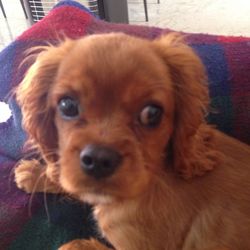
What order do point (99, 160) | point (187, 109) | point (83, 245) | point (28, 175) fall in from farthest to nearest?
1. point (28, 175)
2. point (83, 245)
3. point (187, 109)
4. point (99, 160)

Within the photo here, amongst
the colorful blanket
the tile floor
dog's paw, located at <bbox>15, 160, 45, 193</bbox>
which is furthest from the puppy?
the tile floor

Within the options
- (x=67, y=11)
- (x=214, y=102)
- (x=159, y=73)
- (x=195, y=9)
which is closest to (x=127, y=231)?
(x=159, y=73)

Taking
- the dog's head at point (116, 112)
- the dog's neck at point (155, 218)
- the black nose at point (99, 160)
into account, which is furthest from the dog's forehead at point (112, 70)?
the dog's neck at point (155, 218)

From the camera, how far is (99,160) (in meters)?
1.00

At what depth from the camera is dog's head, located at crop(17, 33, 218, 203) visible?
1.05 metres

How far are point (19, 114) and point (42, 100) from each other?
391 millimetres

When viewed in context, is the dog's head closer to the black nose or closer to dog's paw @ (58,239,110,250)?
the black nose

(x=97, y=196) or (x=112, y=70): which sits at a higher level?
(x=112, y=70)

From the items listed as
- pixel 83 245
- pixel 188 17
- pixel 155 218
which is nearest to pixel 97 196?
pixel 155 218

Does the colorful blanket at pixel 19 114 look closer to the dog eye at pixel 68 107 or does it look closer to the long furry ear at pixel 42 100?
the long furry ear at pixel 42 100

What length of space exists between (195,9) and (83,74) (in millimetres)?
2781

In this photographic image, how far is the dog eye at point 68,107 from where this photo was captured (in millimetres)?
1138

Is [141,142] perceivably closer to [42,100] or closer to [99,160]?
[99,160]

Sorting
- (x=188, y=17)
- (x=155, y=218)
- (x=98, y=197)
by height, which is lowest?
(x=188, y=17)
